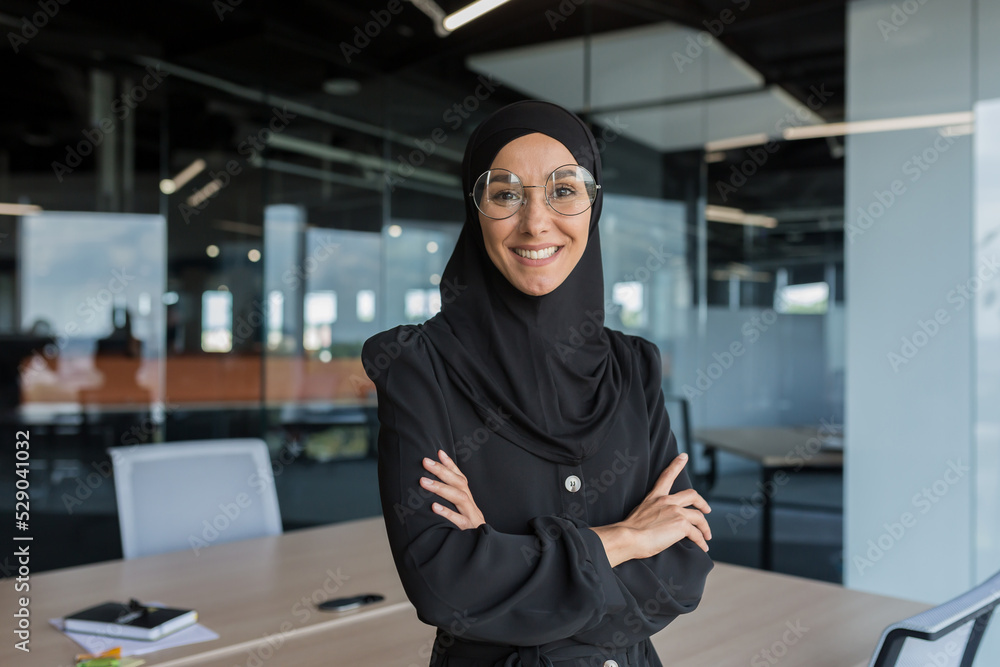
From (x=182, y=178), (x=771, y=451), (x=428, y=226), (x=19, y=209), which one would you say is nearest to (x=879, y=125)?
(x=771, y=451)

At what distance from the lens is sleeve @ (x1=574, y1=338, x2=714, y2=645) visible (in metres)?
1.21

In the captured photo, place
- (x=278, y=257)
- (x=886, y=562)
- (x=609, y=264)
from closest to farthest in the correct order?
(x=886, y=562), (x=609, y=264), (x=278, y=257)

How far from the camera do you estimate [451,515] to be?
116cm

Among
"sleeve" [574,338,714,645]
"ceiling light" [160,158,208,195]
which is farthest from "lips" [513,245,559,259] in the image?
"ceiling light" [160,158,208,195]

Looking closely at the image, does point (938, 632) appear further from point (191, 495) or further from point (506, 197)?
point (191, 495)

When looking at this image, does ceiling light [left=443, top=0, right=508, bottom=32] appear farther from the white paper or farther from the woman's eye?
the white paper

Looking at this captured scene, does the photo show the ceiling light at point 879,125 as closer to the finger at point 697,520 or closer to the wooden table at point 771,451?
the wooden table at point 771,451

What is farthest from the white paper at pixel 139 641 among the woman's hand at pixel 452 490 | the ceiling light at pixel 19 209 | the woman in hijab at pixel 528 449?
the ceiling light at pixel 19 209

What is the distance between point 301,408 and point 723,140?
3185mm

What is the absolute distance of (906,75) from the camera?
366 cm

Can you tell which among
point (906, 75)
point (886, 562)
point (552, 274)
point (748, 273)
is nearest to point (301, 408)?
point (748, 273)

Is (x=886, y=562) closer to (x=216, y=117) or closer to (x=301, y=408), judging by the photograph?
(x=301, y=408)

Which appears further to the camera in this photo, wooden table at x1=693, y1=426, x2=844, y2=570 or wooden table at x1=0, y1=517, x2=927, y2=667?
wooden table at x1=693, y1=426, x2=844, y2=570

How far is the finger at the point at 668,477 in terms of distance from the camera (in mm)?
1346
